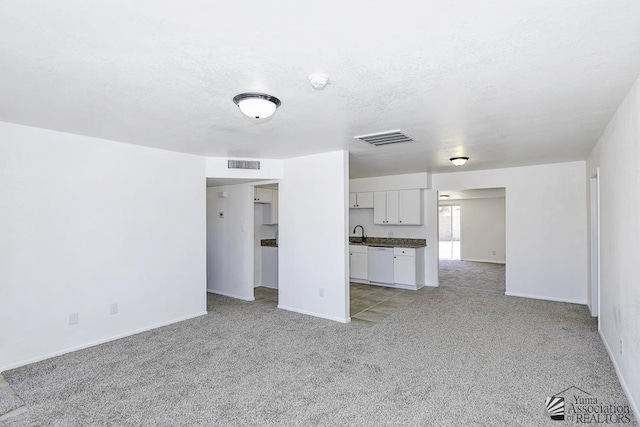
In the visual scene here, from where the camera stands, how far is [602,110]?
115 inches

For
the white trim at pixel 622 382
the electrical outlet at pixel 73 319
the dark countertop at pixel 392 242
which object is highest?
the dark countertop at pixel 392 242

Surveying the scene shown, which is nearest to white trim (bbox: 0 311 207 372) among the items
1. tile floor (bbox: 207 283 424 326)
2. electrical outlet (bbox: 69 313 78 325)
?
electrical outlet (bbox: 69 313 78 325)

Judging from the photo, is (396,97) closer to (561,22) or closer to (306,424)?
(561,22)

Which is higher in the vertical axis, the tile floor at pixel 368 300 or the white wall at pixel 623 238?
the white wall at pixel 623 238

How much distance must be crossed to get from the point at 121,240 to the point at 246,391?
2.47 m

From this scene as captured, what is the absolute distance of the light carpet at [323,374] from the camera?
2.46 m

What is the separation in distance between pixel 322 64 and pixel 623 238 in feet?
8.92

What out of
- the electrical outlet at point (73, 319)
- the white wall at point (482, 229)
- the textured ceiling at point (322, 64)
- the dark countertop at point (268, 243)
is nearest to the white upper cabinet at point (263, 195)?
the dark countertop at point (268, 243)

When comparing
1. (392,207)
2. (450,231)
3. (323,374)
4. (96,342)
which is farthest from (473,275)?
(96,342)

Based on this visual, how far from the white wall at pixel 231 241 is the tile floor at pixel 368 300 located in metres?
0.31

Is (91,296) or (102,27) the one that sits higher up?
(102,27)

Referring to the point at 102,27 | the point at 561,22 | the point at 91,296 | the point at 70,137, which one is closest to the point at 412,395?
the point at 561,22

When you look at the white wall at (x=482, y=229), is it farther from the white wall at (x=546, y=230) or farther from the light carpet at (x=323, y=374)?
the light carpet at (x=323, y=374)

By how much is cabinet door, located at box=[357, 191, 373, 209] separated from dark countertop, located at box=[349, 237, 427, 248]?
0.77m
